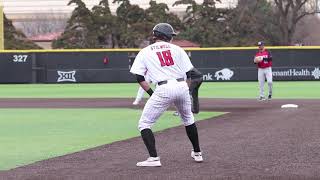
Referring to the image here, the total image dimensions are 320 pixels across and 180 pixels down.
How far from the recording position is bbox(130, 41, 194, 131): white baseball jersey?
8922 mm

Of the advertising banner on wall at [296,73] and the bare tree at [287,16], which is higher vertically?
the bare tree at [287,16]

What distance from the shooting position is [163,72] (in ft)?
29.2

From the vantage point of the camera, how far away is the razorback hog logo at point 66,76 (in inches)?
1539

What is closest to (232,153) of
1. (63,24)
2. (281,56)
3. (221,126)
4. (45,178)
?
(45,178)

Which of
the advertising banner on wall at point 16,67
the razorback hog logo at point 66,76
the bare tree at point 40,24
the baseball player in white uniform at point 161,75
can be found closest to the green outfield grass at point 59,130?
the baseball player in white uniform at point 161,75

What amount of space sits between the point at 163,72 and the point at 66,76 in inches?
1207

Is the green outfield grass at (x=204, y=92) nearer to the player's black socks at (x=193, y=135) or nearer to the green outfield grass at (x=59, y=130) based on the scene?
the green outfield grass at (x=59, y=130)

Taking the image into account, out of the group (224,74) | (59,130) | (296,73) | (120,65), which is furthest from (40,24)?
(59,130)

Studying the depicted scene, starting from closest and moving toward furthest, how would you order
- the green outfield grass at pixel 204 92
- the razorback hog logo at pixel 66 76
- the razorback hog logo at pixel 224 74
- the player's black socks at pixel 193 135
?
1. the player's black socks at pixel 193 135
2. the green outfield grass at pixel 204 92
3. the razorback hog logo at pixel 224 74
4. the razorback hog logo at pixel 66 76

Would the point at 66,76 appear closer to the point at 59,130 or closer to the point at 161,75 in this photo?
the point at 59,130

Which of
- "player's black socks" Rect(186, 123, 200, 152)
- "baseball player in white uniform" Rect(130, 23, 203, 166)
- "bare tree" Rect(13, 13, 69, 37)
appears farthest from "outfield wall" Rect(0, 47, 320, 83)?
"bare tree" Rect(13, 13, 69, 37)

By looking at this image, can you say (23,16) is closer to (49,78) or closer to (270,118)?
(49,78)

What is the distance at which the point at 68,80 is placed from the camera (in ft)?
129

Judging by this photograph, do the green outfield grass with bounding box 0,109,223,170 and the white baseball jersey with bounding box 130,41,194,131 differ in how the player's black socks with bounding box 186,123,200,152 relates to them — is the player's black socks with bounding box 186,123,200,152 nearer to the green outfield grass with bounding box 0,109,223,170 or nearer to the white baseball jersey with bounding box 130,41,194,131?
the white baseball jersey with bounding box 130,41,194,131
